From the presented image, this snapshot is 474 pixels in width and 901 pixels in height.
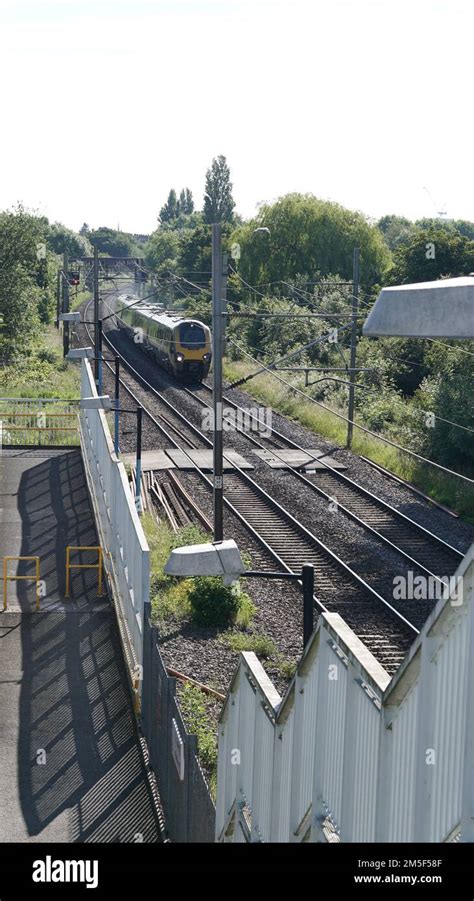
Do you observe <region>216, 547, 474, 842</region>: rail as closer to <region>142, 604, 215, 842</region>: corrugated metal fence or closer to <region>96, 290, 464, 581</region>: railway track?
<region>142, 604, 215, 842</region>: corrugated metal fence

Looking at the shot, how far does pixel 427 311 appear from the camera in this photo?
263 centimetres

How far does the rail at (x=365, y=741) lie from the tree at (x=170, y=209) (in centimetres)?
18432

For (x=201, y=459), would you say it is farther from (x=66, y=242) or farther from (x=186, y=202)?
(x=186, y=202)

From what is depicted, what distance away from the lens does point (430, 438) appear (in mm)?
29016

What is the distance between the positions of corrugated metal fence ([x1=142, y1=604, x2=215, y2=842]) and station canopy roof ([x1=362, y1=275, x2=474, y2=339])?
567cm

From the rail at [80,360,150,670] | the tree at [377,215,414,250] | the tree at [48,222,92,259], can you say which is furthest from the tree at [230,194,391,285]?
the tree at [48,222,92,259]

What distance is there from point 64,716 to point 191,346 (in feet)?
91.5

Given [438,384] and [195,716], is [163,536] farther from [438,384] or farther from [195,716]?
[438,384]

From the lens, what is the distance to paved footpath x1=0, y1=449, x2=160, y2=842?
421 inches

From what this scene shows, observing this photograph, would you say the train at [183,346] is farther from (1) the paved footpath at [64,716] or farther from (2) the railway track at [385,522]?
(1) the paved footpath at [64,716]

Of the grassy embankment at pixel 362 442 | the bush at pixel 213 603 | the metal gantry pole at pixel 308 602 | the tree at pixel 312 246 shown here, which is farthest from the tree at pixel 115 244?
the metal gantry pole at pixel 308 602

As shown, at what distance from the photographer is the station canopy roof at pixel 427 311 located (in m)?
2.57
